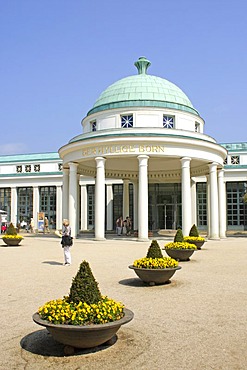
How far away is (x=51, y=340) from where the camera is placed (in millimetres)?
6926

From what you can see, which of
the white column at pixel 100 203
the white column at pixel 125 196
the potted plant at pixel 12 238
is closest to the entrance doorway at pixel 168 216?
the white column at pixel 125 196

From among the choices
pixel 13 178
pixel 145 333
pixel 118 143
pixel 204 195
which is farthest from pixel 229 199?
pixel 145 333

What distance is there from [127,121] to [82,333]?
28.3 metres

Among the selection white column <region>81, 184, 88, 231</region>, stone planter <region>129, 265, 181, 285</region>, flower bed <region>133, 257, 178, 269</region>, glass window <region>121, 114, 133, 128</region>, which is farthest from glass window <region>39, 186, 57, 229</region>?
stone planter <region>129, 265, 181, 285</region>

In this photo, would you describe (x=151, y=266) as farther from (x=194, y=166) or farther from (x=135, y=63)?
(x=135, y=63)

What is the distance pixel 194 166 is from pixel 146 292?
26.9m

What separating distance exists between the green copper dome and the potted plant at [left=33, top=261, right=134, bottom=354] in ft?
90.6

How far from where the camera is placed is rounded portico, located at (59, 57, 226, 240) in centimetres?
2953

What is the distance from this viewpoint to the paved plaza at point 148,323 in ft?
19.5

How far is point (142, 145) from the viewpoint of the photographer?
2944cm

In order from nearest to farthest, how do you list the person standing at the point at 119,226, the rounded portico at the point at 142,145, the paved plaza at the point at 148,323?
1. the paved plaza at the point at 148,323
2. the rounded portico at the point at 142,145
3. the person standing at the point at 119,226

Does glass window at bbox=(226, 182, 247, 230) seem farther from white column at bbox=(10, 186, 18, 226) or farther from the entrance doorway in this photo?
white column at bbox=(10, 186, 18, 226)

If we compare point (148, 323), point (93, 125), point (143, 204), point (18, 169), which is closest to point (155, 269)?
point (148, 323)

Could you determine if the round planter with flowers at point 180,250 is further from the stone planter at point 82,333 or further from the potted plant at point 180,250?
the stone planter at point 82,333
